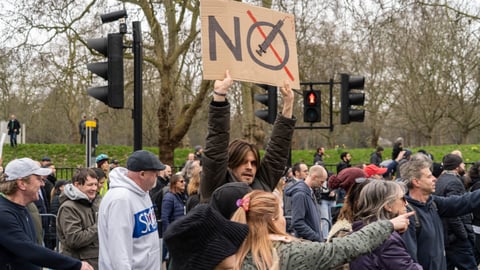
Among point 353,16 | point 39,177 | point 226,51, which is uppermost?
point 353,16

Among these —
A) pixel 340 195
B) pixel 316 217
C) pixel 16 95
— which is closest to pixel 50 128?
pixel 16 95

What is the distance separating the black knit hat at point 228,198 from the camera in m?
3.81

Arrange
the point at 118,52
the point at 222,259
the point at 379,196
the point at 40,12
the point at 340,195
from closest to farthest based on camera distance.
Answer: the point at 222,259 → the point at 379,196 → the point at 118,52 → the point at 340,195 → the point at 40,12

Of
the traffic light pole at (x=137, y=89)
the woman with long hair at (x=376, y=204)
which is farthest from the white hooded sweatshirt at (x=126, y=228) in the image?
the traffic light pole at (x=137, y=89)

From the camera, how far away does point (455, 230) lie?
8.72 metres

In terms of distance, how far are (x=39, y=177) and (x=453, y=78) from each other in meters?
33.9

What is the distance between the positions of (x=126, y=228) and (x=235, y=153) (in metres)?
1.01

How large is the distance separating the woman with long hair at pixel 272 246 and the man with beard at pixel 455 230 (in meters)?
5.30

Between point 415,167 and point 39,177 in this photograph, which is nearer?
point 39,177

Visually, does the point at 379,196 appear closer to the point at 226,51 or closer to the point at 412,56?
the point at 226,51

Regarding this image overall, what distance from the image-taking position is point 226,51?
527 cm

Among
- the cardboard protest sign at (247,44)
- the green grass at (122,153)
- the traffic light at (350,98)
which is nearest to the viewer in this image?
the cardboard protest sign at (247,44)

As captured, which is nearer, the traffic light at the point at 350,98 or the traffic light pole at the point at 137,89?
the traffic light pole at the point at 137,89

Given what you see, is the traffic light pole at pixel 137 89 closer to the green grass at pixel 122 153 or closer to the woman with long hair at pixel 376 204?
the woman with long hair at pixel 376 204
